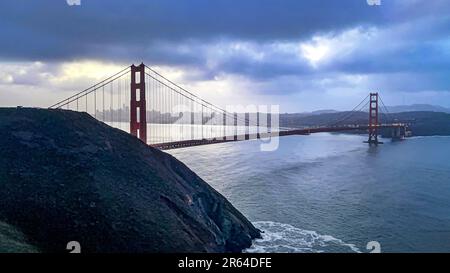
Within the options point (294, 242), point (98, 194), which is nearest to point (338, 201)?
point (294, 242)

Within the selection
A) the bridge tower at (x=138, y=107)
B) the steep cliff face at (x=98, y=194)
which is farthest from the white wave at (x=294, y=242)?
the bridge tower at (x=138, y=107)

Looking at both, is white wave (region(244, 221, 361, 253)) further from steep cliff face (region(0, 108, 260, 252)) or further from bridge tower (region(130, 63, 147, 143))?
bridge tower (region(130, 63, 147, 143))

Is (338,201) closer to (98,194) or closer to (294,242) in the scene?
(294,242)

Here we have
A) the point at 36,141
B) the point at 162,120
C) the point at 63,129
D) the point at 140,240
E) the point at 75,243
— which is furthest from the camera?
the point at 162,120

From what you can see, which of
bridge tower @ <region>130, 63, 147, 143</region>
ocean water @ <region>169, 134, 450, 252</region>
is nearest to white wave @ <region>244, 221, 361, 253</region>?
ocean water @ <region>169, 134, 450, 252</region>
